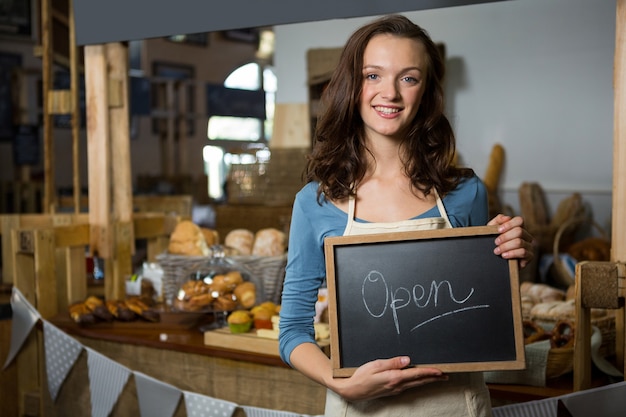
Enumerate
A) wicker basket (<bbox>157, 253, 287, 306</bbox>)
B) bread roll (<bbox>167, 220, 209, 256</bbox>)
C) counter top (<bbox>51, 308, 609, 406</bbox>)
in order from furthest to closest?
1. bread roll (<bbox>167, 220, 209, 256</bbox>)
2. wicker basket (<bbox>157, 253, 287, 306</bbox>)
3. counter top (<bbox>51, 308, 609, 406</bbox>)

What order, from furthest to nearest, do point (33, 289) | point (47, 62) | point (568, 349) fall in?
point (47, 62), point (33, 289), point (568, 349)

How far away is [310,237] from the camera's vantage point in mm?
1627

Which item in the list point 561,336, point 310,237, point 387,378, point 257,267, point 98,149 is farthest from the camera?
point 98,149

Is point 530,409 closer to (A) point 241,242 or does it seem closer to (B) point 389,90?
(B) point 389,90

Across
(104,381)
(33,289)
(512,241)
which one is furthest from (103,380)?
(512,241)

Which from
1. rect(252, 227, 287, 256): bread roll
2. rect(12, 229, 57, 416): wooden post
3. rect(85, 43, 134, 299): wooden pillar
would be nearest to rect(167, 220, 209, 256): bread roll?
rect(252, 227, 287, 256): bread roll

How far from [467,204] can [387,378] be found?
16.5 inches

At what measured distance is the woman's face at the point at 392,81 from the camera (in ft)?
4.93

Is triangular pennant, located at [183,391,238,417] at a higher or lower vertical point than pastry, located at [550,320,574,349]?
lower

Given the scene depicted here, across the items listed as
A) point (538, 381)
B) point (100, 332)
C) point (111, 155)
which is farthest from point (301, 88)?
point (538, 381)

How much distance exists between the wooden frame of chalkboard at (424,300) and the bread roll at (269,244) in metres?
1.72

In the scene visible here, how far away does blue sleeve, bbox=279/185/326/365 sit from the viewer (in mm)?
1625

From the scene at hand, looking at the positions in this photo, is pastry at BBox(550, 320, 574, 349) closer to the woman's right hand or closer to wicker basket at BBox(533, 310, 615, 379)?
wicker basket at BBox(533, 310, 615, 379)

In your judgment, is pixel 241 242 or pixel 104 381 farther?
pixel 241 242
